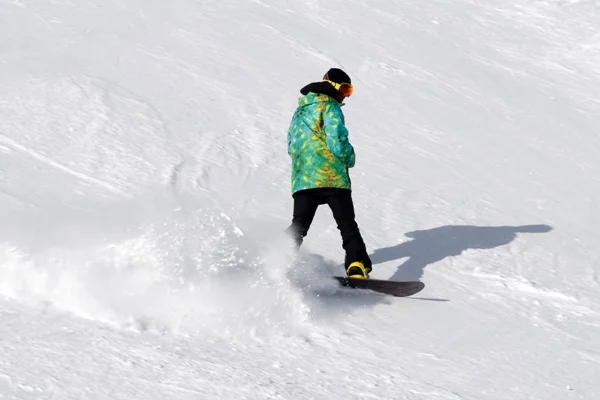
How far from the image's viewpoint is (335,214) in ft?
21.5

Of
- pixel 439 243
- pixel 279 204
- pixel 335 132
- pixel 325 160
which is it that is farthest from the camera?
pixel 279 204

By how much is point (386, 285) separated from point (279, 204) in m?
A: 2.25

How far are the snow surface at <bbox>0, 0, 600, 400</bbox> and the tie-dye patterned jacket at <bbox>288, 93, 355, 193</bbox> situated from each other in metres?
0.54

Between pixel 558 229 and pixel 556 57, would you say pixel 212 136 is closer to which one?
pixel 558 229

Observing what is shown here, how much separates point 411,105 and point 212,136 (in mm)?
3325

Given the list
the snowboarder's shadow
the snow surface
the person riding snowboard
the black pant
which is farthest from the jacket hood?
the snowboarder's shadow

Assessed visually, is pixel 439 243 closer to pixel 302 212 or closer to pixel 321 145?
pixel 302 212

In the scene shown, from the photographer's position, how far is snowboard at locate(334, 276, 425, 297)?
6.26 meters

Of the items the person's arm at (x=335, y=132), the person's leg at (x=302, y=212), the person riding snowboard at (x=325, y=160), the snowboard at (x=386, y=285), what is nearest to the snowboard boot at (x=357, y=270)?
the person riding snowboard at (x=325, y=160)

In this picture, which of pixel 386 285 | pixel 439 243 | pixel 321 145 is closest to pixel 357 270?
pixel 386 285

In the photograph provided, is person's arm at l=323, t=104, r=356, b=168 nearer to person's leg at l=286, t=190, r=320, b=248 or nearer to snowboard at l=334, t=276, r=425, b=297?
person's leg at l=286, t=190, r=320, b=248

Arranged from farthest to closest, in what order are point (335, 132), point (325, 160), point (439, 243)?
point (439, 243) < point (325, 160) < point (335, 132)

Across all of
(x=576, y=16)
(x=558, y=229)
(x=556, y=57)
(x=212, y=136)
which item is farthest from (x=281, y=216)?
(x=576, y=16)

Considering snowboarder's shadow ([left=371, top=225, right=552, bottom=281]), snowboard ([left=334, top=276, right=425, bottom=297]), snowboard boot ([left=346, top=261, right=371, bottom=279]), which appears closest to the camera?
snowboard ([left=334, top=276, right=425, bottom=297])
